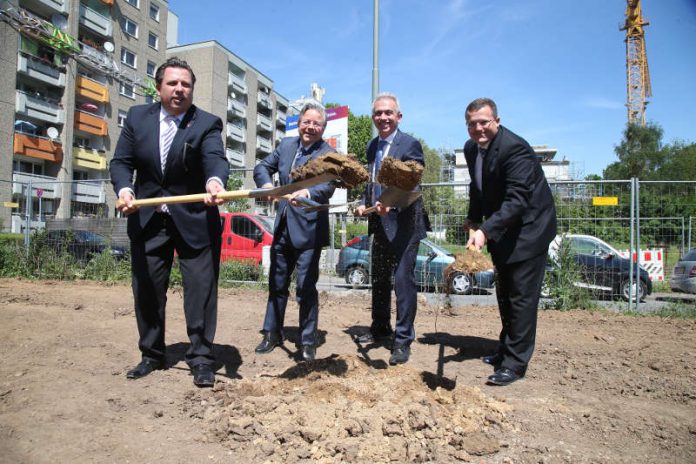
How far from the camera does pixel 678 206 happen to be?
737 centimetres

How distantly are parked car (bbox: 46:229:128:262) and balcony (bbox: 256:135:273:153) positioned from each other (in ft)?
152

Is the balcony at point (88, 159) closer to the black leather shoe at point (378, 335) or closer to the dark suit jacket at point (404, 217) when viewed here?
the black leather shoe at point (378, 335)

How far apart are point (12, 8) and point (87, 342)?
1159 inches

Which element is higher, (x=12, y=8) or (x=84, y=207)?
(x=12, y=8)

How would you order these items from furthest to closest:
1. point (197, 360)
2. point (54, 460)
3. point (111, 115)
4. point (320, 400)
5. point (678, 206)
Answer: point (111, 115) < point (678, 206) < point (197, 360) < point (320, 400) < point (54, 460)

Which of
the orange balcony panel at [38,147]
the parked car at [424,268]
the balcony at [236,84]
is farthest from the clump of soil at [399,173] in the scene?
the balcony at [236,84]

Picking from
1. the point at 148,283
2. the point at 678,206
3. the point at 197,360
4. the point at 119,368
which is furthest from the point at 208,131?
the point at 678,206

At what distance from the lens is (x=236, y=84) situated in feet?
156

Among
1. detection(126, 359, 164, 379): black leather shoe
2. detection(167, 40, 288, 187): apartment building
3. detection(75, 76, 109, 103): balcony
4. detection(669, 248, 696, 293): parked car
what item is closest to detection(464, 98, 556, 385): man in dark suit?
detection(126, 359, 164, 379): black leather shoe

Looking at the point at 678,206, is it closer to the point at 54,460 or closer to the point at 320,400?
the point at 320,400

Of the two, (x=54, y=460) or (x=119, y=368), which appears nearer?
(x=54, y=460)

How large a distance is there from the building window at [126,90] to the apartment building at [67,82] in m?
0.07

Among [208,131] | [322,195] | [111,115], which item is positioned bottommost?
[322,195]

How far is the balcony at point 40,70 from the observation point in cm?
2706
